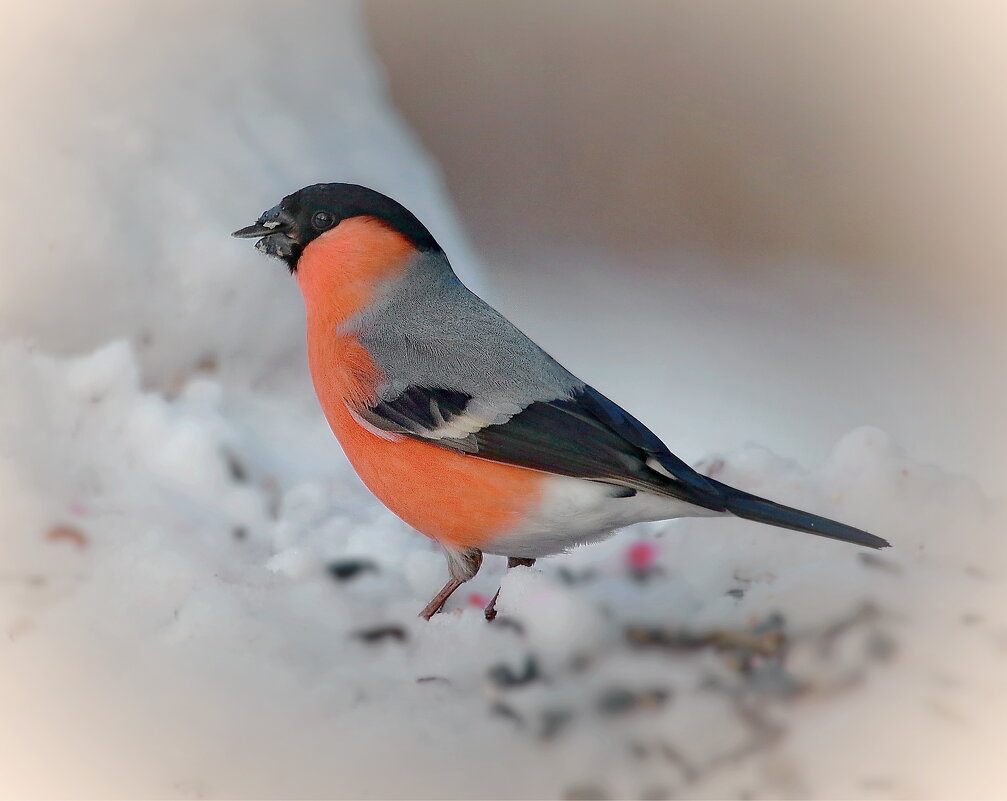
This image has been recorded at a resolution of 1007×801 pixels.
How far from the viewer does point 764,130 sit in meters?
3.76

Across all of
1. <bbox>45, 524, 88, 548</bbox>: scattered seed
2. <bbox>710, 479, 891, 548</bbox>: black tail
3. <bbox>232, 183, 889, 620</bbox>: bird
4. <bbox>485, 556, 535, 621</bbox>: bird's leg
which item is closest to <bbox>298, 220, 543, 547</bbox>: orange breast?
<bbox>232, 183, 889, 620</bbox>: bird

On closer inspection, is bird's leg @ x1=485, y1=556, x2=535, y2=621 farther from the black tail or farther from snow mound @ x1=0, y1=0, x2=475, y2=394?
snow mound @ x1=0, y1=0, x2=475, y2=394

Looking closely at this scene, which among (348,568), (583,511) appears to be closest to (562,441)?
(583,511)

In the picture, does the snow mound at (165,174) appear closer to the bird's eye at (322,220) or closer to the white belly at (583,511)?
the bird's eye at (322,220)

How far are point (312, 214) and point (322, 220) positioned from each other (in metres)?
0.02

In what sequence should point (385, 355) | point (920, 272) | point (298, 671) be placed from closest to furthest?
point (298, 671)
point (385, 355)
point (920, 272)

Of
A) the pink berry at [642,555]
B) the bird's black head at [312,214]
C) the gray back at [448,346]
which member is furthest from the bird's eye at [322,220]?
the pink berry at [642,555]

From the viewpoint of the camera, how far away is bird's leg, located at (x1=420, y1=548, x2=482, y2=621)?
192 cm

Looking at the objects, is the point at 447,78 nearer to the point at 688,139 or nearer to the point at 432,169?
the point at 432,169

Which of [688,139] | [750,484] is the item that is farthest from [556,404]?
[688,139]

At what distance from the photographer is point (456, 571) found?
77.0 inches

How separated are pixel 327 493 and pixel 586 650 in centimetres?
87

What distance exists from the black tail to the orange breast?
34 centimetres

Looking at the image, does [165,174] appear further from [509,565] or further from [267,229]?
[509,565]
